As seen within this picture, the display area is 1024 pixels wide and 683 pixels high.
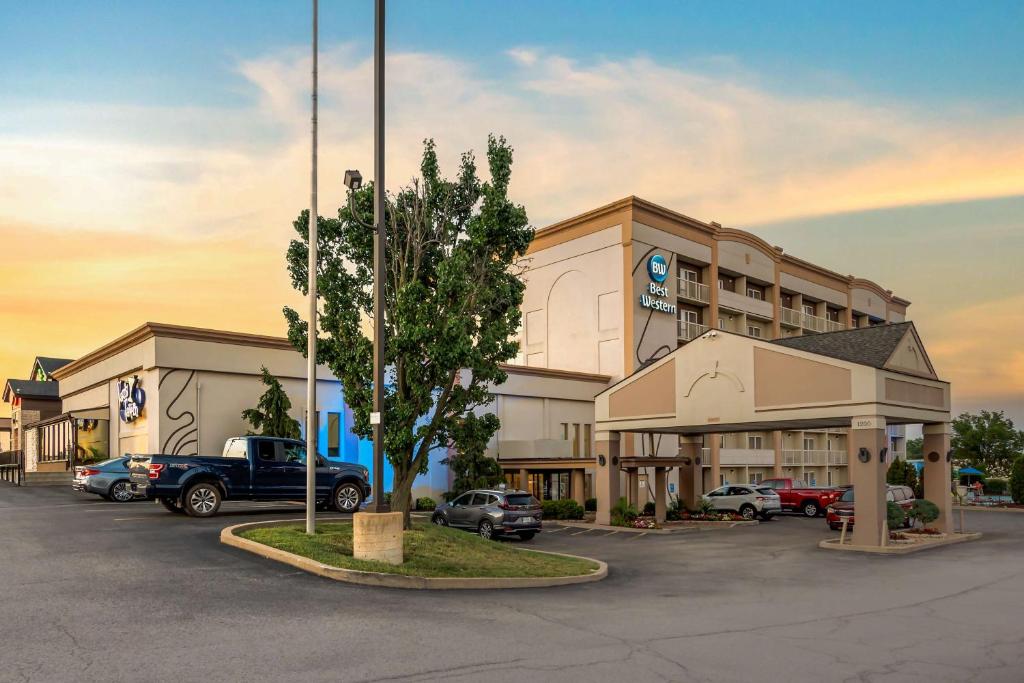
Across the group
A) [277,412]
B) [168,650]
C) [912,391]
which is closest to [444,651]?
[168,650]

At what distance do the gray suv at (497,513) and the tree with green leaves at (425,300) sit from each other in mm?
4691

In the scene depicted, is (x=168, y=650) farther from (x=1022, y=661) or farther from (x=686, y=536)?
(x=686, y=536)

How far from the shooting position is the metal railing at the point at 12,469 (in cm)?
4169

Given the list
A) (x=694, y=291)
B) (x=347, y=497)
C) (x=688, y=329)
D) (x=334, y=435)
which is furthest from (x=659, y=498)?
(x=694, y=291)

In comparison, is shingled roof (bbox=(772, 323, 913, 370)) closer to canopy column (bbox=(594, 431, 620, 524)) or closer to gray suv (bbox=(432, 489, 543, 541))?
canopy column (bbox=(594, 431, 620, 524))

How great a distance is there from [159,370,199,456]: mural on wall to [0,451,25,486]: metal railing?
39.5ft

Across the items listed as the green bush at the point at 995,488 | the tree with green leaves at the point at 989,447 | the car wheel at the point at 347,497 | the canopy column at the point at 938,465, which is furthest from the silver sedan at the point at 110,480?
the tree with green leaves at the point at 989,447

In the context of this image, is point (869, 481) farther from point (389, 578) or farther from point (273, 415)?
point (273, 415)

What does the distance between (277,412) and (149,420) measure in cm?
506

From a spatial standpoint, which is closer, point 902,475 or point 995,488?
point 902,475

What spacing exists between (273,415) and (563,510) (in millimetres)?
12626

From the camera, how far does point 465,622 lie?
12008mm

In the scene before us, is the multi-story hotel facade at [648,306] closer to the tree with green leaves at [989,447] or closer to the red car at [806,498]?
the red car at [806,498]

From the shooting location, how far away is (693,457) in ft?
126
